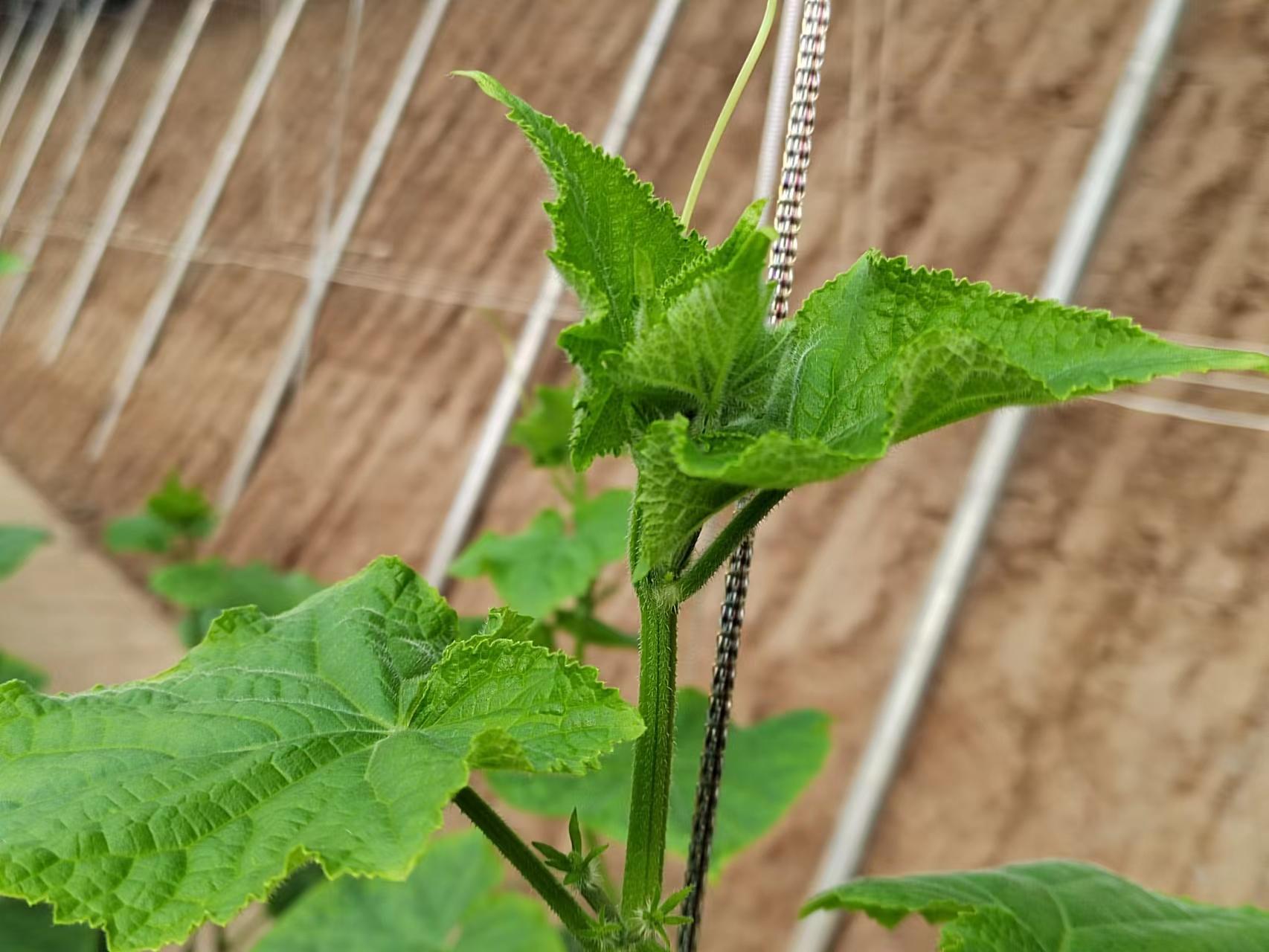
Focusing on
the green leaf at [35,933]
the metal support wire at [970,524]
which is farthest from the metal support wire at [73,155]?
the metal support wire at [970,524]

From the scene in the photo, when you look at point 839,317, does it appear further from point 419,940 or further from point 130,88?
point 130,88

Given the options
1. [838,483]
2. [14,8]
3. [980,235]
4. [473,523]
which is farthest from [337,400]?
[14,8]

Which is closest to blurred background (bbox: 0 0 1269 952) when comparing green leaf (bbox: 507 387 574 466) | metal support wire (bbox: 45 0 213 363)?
green leaf (bbox: 507 387 574 466)

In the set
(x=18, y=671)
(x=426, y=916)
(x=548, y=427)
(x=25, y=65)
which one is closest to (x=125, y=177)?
(x=25, y=65)

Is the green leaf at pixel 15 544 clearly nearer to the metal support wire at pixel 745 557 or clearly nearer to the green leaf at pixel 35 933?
the green leaf at pixel 35 933

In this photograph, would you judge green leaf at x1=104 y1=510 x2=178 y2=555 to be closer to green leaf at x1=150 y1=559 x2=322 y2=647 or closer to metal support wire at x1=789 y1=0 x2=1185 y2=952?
green leaf at x1=150 y1=559 x2=322 y2=647

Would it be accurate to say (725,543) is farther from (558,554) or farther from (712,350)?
(558,554)
